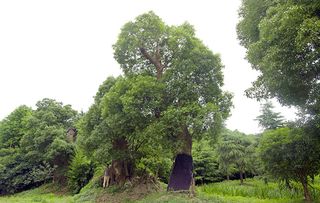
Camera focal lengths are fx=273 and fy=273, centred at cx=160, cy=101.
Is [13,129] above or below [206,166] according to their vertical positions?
above

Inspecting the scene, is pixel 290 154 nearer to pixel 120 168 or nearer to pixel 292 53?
pixel 292 53

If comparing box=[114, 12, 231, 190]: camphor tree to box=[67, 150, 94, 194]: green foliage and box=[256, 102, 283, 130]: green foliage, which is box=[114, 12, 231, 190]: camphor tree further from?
box=[256, 102, 283, 130]: green foliage

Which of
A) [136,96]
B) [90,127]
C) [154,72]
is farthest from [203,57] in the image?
[90,127]

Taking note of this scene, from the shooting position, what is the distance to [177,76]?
1395 centimetres

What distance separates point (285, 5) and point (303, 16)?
111 centimetres

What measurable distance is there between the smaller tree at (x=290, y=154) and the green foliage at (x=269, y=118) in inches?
696

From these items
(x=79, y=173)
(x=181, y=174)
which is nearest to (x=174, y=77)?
(x=181, y=174)

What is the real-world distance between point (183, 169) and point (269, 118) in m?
21.4

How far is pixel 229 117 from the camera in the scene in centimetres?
1429

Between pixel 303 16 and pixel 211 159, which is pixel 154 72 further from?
pixel 211 159

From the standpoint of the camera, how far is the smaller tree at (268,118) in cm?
3131

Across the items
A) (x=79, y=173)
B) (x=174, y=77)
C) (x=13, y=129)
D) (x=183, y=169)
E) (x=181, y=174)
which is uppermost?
(x=13, y=129)

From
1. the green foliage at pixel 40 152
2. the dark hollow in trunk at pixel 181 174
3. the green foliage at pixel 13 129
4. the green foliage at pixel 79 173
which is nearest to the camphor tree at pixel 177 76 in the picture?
the dark hollow in trunk at pixel 181 174

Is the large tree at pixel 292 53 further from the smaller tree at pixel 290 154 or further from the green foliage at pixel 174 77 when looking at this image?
the green foliage at pixel 174 77
